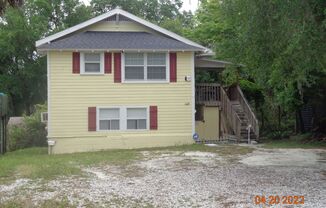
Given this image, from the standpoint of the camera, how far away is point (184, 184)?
923 cm

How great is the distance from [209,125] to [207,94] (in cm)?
150

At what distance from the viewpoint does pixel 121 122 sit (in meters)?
17.8

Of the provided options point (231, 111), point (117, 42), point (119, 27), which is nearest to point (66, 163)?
point (117, 42)

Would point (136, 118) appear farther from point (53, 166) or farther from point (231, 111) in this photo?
point (53, 166)

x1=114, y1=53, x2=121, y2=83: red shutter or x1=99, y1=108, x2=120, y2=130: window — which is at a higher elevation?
x1=114, y1=53, x2=121, y2=83: red shutter

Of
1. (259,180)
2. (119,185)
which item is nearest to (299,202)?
(259,180)

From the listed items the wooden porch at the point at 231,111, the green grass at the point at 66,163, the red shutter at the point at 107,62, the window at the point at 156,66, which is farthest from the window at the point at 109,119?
the wooden porch at the point at 231,111

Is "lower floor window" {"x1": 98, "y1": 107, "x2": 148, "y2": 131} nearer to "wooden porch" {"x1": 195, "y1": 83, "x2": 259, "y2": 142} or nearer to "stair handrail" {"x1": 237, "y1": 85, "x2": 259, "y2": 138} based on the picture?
"wooden porch" {"x1": 195, "y1": 83, "x2": 259, "y2": 142}

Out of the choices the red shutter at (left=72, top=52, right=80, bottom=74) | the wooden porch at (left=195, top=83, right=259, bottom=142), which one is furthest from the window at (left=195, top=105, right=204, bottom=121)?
the red shutter at (left=72, top=52, right=80, bottom=74)

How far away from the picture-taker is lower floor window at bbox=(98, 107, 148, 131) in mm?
17766

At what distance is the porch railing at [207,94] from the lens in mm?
20078

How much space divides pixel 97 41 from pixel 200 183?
10.1m

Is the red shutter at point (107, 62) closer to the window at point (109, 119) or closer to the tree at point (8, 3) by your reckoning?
the window at point (109, 119)

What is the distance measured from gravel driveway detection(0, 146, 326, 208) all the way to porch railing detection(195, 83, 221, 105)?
7.05 meters
